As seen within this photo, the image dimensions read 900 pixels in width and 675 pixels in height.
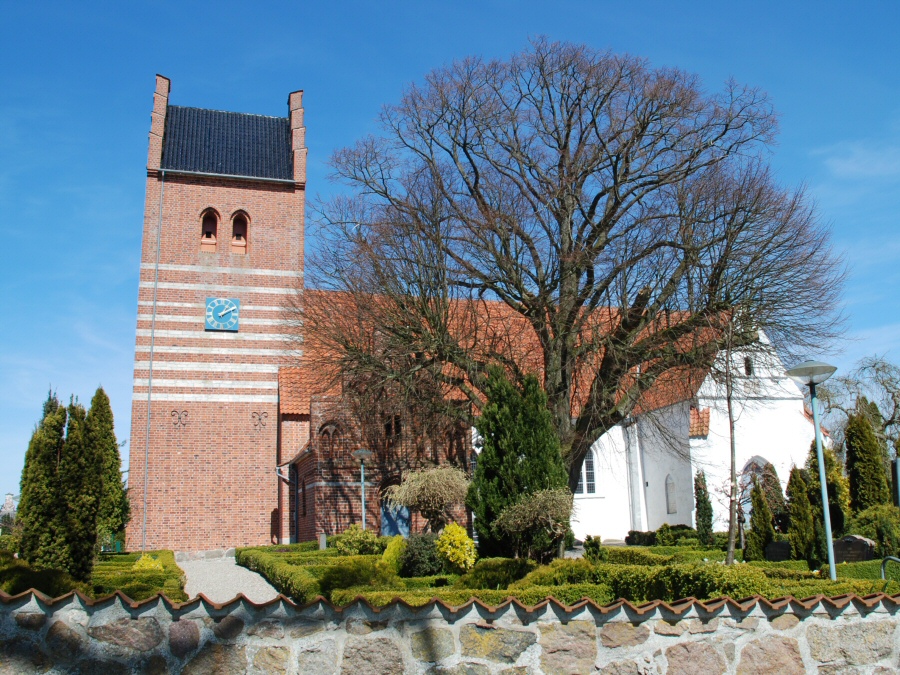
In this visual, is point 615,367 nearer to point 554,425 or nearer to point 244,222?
point 554,425

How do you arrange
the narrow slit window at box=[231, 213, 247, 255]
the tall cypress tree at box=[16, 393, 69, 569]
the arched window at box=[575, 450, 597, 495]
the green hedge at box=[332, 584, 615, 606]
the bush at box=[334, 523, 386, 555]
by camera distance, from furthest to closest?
the arched window at box=[575, 450, 597, 495], the narrow slit window at box=[231, 213, 247, 255], the bush at box=[334, 523, 386, 555], the tall cypress tree at box=[16, 393, 69, 569], the green hedge at box=[332, 584, 615, 606]

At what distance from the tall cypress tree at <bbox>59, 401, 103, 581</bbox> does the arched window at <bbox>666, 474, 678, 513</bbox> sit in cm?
1939

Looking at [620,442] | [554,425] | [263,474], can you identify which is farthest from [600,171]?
[263,474]

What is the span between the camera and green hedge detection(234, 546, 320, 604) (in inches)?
476

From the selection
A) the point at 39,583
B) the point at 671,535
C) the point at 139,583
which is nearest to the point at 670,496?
the point at 671,535

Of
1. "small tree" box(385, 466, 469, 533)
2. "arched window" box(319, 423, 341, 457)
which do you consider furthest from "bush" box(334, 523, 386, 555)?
"arched window" box(319, 423, 341, 457)

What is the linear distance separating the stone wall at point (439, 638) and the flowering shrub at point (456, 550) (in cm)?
1051

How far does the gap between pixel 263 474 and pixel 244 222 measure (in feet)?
29.8

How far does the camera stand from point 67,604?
4.42 meters

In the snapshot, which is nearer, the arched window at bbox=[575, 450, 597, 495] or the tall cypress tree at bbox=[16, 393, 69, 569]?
the tall cypress tree at bbox=[16, 393, 69, 569]

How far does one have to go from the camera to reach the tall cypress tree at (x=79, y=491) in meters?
11.4

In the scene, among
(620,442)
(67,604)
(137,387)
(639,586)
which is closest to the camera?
(67,604)

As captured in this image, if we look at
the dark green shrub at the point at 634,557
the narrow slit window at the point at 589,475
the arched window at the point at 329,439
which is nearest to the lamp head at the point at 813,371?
the dark green shrub at the point at 634,557

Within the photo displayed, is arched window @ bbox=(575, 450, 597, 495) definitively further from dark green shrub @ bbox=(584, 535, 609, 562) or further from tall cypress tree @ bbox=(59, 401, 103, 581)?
tall cypress tree @ bbox=(59, 401, 103, 581)
